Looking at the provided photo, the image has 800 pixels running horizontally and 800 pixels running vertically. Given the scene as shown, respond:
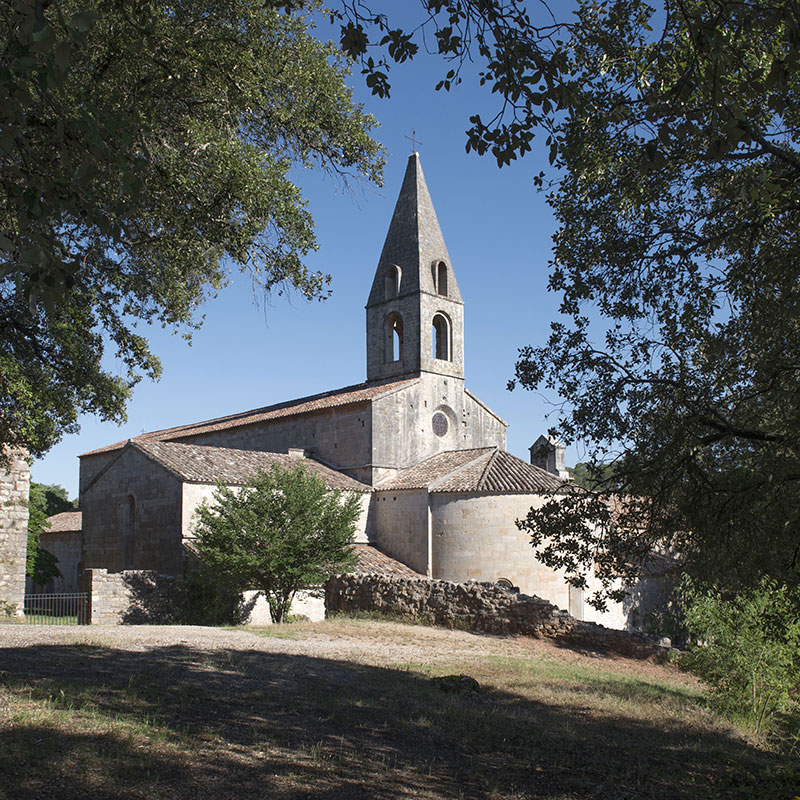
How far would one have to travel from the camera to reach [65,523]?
39906 millimetres

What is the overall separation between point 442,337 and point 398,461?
269 inches

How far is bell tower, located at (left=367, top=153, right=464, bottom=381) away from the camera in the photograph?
34.1 m

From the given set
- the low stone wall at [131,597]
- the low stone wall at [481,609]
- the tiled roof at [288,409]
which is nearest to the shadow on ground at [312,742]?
the low stone wall at [481,609]

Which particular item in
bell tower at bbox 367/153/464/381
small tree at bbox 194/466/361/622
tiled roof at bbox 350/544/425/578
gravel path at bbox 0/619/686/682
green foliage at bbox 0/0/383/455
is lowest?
gravel path at bbox 0/619/686/682

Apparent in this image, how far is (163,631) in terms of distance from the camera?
15.5m

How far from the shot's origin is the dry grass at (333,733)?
19.6ft

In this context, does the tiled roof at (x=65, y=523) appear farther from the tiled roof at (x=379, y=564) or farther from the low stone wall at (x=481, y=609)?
the low stone wall at (x=481, y=609)

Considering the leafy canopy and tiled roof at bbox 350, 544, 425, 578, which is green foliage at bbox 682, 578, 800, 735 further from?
tiled roof at bbox 350, 544, 425, 578

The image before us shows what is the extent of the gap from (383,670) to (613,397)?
6.17 metres

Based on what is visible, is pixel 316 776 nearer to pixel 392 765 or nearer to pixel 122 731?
pixel 392 765

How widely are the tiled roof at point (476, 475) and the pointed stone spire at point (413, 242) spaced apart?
27.7 ft

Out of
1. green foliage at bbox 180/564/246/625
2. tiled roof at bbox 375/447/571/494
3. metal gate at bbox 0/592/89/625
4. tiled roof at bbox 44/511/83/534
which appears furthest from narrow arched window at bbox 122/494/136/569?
tiled roof at bbox 44/511/83/534

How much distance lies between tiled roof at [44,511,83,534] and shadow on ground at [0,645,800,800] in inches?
1182

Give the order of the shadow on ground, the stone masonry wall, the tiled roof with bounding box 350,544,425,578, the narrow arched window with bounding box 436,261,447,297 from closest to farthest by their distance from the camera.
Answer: the shadow on ground → the stone masonry wall → the tiled roof with bounding box 350,544,425,578 → the narrow arched window with bounding box 436,261,447,297
